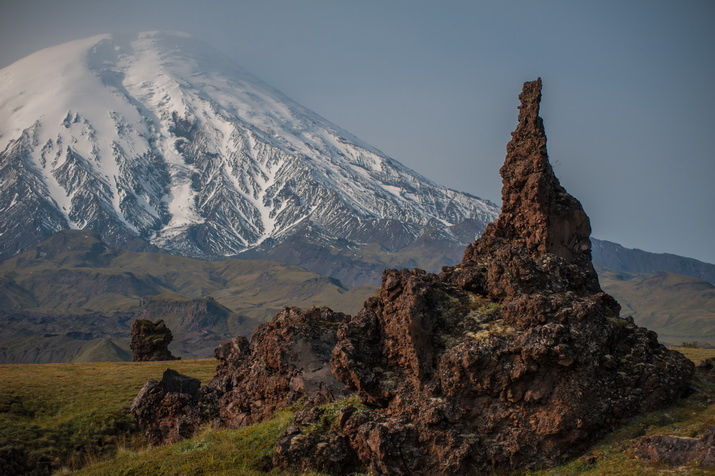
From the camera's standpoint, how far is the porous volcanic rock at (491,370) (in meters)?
20.5

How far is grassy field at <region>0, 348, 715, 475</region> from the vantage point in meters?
20.2

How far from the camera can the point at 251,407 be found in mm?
29609

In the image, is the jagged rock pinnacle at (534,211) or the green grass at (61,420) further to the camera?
the jagged rock pinnacle at (534,211)

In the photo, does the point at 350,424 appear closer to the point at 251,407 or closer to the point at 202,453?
the point at 202,453

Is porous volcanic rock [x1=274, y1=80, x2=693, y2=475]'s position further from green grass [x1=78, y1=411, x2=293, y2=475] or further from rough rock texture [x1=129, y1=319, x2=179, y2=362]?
rough rock texture [x1=129, y1=319, x2=179, y2=362]

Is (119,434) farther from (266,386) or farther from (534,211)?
(534,211)


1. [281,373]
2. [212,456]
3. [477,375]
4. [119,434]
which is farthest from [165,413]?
[477,375]

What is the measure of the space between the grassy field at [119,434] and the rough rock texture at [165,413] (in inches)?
32.0

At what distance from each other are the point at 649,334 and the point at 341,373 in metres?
10.9

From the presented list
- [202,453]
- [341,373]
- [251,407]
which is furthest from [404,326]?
[251,407]

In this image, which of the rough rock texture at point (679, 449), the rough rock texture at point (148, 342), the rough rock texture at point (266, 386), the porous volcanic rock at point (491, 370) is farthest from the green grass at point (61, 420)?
the rough rock texture at point (148, 342)

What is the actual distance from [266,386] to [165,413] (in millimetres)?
5908

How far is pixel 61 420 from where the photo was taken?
3359 centimetres

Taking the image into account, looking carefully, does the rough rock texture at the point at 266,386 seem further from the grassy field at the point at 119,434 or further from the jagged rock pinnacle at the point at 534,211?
the jagged rock pinnacle at the point at 534,211
